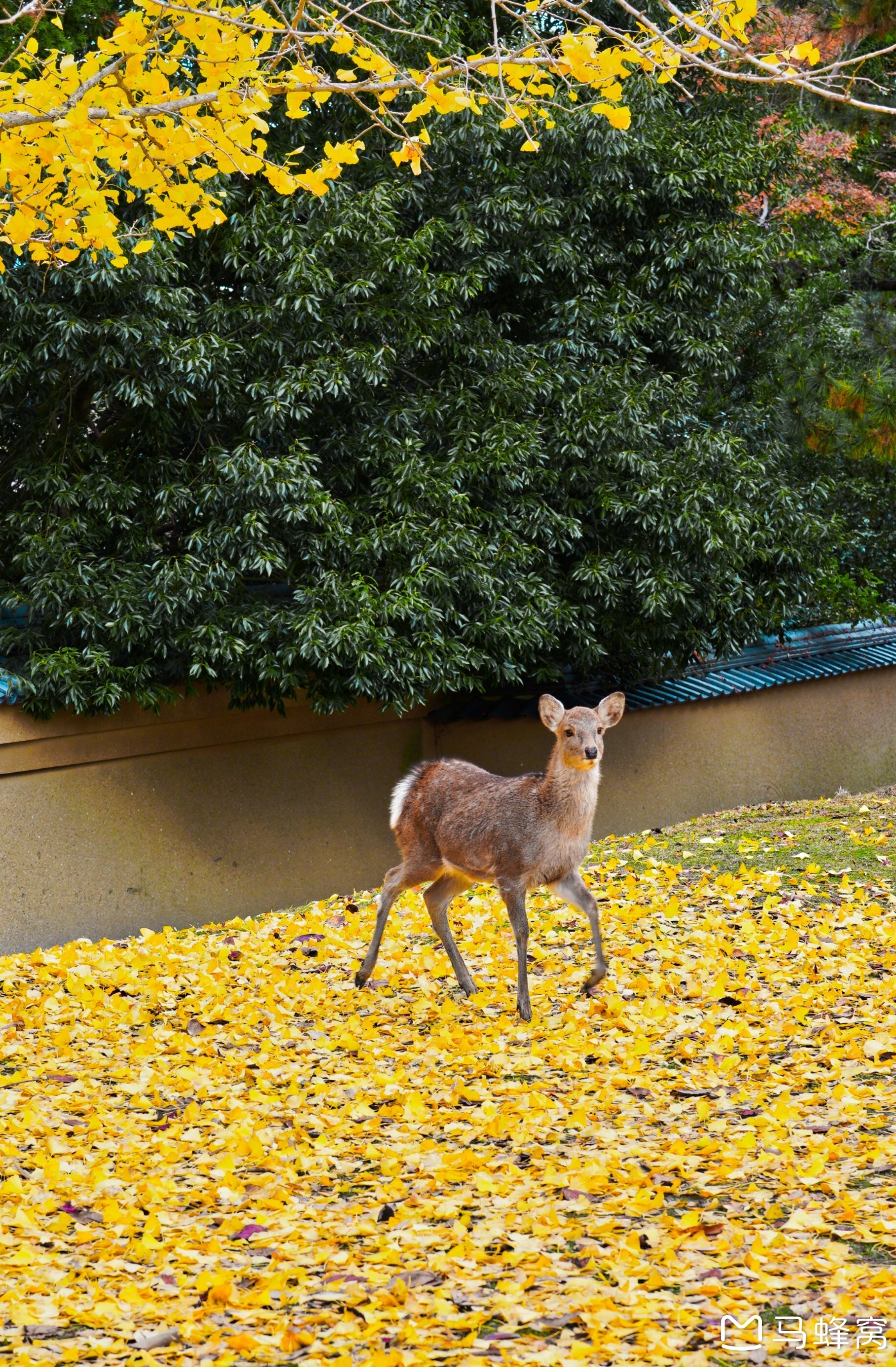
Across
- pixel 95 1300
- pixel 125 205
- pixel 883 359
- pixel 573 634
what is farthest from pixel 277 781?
pixel 95 1300

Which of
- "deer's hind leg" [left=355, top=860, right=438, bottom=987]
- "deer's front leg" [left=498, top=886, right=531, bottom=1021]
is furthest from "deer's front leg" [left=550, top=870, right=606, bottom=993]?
"deer's hind leg" [left=355, top=860, right=438, bottom=987]

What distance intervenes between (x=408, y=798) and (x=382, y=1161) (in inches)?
97.4

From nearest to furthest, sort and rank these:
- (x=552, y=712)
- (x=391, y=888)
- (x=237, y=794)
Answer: (x=552, y=712) → (x=391, y=888) → (x=237, y=794)

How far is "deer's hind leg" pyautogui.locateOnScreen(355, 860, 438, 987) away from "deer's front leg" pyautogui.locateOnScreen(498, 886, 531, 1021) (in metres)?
0.57

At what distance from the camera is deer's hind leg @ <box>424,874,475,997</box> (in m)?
7.15

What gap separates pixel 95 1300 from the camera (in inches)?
155

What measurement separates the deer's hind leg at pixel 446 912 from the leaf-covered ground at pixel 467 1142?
0.57 ft

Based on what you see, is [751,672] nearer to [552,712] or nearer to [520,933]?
[552,712]

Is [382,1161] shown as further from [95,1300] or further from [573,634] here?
[573,634]

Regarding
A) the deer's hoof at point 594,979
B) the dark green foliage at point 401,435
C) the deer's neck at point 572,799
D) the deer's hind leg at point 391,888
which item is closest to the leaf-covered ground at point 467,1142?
the deer's hoof at point 594,979

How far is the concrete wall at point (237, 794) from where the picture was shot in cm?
1104

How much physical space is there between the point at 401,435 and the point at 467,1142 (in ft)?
24.0

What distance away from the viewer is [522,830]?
667 cm

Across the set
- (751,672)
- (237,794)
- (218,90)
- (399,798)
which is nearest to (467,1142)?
(399,798)
